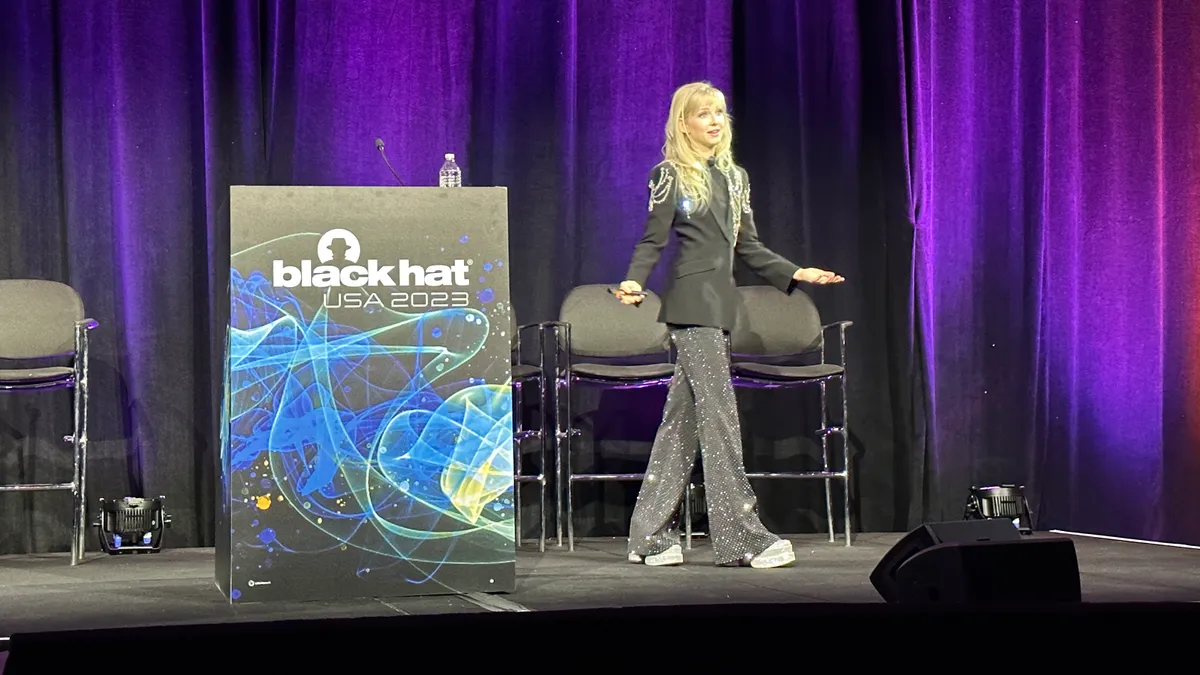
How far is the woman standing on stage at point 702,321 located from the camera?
4051mm

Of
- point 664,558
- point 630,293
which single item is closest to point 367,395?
point 630,293

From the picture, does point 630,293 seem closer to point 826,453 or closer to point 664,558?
point 664,558

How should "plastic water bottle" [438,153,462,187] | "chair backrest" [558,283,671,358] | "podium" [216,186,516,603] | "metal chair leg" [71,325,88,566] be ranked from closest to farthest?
"podium" [216,186,516,603] → "plastic water bottle" [438,153,462,187] → "metal chair leg" [71,325,88,566] → "chair backrest" [558,283,671,358]

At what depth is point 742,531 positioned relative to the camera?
4.10 meters

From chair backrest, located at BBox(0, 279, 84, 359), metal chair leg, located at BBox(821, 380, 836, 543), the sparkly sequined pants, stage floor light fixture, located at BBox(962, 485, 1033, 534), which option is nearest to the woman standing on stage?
the sparkly sequined pants

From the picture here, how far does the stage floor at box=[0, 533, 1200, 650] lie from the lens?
3.20 metres

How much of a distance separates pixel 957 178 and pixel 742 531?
2277 millimetres

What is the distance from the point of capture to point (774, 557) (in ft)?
13.5

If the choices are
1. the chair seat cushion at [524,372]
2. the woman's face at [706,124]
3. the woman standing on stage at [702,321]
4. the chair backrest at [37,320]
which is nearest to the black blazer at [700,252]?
the woman standing on stage at [702,321]

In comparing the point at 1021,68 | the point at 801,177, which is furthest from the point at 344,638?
the point at 1021,68

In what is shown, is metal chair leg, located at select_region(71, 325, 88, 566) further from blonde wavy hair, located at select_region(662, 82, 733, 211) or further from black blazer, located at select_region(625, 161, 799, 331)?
blonde wavy hair, located at select_region(662, 82, 733, 211)

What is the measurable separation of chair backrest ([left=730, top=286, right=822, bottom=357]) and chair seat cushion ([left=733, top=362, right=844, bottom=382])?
333 millimetres

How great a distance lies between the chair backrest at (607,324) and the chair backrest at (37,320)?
1811mm

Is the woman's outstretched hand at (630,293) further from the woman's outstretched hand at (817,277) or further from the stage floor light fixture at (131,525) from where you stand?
the stage floor light fixture at (131,525)
